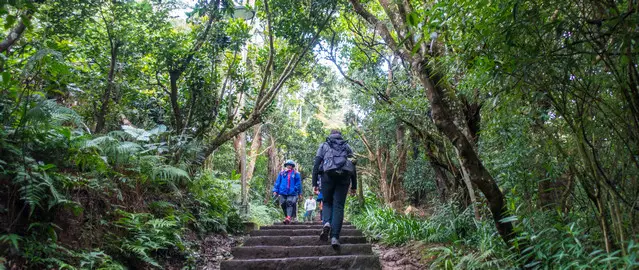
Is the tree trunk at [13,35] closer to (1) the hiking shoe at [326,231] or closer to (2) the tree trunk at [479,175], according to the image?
(1) the hiking shoe at [326,231]

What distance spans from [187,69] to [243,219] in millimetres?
3463

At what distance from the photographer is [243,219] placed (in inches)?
343

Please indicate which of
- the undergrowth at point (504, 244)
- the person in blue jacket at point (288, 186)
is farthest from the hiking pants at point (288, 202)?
the undergrowth at point (504, 244)

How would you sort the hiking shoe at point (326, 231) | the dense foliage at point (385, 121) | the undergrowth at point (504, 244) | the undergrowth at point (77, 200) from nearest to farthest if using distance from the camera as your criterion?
the dense foliage at point (385, 121)
the undergrowth at point (504, 244)
the undergrowth at point (77, 200)
the hiking shoe at point (326, 231)

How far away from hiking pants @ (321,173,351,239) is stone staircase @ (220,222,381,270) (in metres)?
0.31

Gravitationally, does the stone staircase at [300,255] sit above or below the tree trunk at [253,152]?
below

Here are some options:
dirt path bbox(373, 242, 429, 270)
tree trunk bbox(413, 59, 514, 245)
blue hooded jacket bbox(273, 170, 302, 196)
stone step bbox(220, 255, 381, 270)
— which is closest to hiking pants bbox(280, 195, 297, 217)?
blue hooded jacket bbox(273, 170, 302, 196)

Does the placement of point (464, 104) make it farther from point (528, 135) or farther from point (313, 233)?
point (313, 233)

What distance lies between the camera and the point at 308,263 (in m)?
4.54

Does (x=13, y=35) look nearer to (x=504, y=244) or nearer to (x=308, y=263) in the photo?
(x=308, y=263)

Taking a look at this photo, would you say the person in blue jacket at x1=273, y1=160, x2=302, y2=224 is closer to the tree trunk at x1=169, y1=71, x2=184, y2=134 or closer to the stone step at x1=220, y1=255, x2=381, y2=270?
the tree trunk at x1=169, y1=71, x2=184, y2=134

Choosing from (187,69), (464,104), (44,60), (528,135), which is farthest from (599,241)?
(187,69)

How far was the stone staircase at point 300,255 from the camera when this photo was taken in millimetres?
4500

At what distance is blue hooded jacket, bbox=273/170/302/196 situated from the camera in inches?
353
